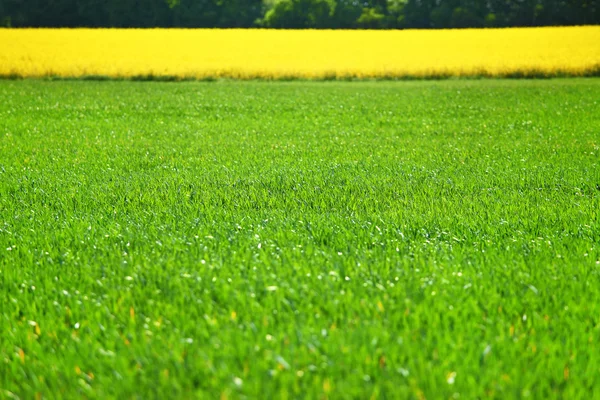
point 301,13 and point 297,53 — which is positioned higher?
point 301,13

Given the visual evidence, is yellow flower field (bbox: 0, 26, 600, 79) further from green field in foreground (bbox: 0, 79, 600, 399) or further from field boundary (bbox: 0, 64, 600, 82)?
green field in foreground (bbox: 0, 79, 600, 399)

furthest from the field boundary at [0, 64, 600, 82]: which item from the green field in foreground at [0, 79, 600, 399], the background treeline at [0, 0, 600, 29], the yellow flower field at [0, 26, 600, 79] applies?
the background treeline at [0, 0, 600, 29]

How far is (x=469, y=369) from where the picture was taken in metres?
3.25

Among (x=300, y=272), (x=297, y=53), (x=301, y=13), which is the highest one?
(x=301, y=13)

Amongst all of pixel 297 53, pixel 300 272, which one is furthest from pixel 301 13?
pixel 300 272

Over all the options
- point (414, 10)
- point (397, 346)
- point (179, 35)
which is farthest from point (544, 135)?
point (414, 10)

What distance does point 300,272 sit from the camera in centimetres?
460

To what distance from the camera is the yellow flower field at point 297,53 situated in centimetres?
3341

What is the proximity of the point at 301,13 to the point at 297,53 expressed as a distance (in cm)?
3107

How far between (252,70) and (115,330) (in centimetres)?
3104

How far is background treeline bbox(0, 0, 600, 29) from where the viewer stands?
213 ft

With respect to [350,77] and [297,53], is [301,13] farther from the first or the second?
[350,77]

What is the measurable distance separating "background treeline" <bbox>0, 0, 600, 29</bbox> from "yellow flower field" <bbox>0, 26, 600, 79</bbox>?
1306 cm

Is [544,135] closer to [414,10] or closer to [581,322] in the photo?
[581,322]
